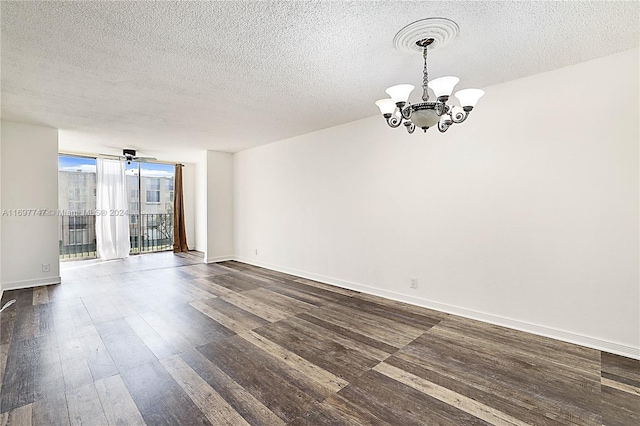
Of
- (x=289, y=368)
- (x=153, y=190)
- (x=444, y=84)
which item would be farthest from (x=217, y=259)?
(x=444, y=84)

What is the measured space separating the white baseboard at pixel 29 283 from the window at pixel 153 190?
3.62m

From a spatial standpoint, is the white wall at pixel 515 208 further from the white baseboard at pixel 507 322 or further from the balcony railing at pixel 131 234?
the balcony railing at pixel 131 234

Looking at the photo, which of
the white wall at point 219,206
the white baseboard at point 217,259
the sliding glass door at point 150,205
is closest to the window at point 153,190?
the sliding glass door at point 150,205

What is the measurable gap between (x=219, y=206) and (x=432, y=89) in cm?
575

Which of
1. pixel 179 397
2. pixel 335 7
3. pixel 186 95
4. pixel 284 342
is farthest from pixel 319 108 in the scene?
pixel 179 397

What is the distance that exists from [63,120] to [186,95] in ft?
7.69

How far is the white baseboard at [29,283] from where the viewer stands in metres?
4.39

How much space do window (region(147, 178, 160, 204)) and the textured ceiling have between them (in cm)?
412

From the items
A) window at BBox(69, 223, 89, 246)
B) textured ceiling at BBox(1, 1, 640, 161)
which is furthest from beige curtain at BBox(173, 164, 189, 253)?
textured ceiling at BBox(1, 1, 640, 161)

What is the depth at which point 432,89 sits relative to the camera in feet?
6.68

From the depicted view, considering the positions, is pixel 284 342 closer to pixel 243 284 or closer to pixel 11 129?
pixel 243 284

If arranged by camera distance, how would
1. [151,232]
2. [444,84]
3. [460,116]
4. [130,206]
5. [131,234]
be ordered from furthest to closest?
[151,232]
[131,234]
[130,206]
[460,116]
[444,84]

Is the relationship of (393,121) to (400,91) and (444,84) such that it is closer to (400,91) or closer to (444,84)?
(400,91)

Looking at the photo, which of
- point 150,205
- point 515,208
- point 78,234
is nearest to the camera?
point 515,208
